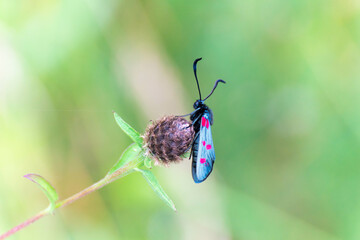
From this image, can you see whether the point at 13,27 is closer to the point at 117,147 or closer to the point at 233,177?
the point at 117,147

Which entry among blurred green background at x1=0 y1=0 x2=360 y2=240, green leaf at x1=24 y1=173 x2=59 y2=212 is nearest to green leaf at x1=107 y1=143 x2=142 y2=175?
green leaf at x1=24 y1=173 x2=59 y2=212

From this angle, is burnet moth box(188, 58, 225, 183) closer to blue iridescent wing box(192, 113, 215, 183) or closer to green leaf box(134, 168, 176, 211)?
blue iridescent wing box(192, 113, 215, 183)

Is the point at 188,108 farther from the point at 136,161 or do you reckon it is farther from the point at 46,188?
the point at 46,188

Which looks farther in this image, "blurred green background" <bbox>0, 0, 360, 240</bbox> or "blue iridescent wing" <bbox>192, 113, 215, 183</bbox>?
"blurred green background" <bbox>0, 0, 360, 240</bbox>

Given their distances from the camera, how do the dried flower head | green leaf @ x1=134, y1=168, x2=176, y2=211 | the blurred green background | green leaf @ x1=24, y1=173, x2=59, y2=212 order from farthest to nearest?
1. the blurred green background
2. the dried flower head
3. green leaf @ x1=134, y1=168, x2=176, y2=211
4. green leaf @ x1=24, y1=173, x2=59, y2=212

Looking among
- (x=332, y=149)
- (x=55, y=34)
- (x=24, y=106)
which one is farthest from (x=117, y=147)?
(x=332, y=149)

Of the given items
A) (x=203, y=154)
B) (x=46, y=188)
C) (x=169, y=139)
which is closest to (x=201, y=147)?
(x=203, y=154)

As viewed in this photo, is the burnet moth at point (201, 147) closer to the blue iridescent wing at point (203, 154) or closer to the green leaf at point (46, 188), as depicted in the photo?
the blue iridescent wing at point (203, 154)
